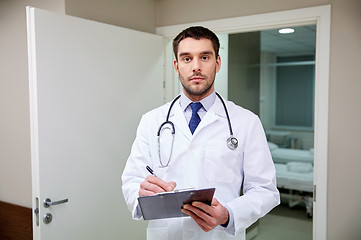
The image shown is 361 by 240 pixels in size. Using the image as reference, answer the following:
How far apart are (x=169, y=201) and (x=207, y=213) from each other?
0.49 ft

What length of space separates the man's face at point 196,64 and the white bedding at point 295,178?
2960 mm

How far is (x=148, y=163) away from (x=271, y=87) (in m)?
5.16

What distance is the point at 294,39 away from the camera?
14.5 feet

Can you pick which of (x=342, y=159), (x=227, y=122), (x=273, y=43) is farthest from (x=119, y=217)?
(x=273, y=43)

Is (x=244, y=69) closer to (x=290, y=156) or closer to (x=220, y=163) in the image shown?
(x=290, y=156)

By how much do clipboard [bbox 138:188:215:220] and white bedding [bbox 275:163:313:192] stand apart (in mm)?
3093

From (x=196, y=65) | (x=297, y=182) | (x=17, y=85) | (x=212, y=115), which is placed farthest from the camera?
(x=297, y=182)

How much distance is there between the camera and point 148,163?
144 cm

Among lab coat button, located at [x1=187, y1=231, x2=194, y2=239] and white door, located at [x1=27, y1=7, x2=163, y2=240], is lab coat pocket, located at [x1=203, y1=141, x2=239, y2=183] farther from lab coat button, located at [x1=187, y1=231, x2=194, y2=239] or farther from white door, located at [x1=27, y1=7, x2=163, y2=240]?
white door, located at [x1=27, y1=7, x2=163, y2=240]

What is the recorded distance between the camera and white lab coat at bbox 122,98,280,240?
1310 mm

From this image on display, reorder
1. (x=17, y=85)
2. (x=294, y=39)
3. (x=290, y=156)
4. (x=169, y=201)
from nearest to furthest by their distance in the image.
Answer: (x=169, y=201) < (x=17, y=85) < (x=294, y=39) < (x=290, y=156)

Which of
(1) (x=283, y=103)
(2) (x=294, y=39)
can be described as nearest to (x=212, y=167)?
(2) (x=294, y=39)

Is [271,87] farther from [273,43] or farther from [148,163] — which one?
[148,163]

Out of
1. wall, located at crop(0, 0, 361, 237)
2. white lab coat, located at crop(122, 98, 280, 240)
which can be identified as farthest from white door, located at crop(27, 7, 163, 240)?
white lab coat, located at crop(122, 98, 280, 240)
